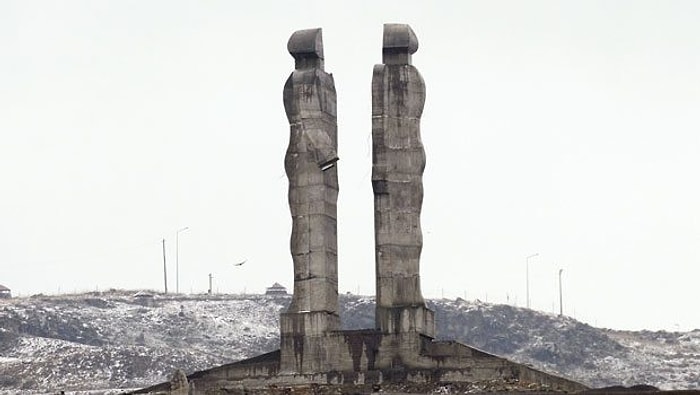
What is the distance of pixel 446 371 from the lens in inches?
2156

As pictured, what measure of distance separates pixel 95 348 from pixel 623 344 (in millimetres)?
50477

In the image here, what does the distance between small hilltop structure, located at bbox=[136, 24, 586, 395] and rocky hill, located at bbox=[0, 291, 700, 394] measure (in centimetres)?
9012

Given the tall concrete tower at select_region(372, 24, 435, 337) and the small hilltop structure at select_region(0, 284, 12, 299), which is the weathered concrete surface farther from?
the small hilltop structure at select_region(0, 284, 12, 299)

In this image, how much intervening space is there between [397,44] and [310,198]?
16.8 ft

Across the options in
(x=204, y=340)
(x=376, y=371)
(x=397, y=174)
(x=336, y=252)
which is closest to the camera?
(x=376, y=371)

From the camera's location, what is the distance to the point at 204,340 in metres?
182

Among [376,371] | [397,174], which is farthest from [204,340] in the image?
[376,371]

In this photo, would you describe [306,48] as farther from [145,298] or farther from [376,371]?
[145,298]

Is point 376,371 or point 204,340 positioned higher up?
point 204,340

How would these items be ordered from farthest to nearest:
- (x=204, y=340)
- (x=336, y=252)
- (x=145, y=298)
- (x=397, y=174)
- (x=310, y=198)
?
(x=145, y=298), (x=204, y=340), (x=336, y=252), (x=310, y=198), (x=397, y=174)

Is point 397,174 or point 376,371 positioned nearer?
point 376,371

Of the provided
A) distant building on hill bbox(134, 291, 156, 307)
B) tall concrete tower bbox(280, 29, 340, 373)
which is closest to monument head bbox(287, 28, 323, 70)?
tall concrete tower bbox(280, 29, 340, 373)

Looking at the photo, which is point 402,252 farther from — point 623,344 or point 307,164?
point 623,344

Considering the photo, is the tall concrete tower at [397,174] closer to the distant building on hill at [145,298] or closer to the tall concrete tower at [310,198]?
the tall concrete tower at [310,198]
